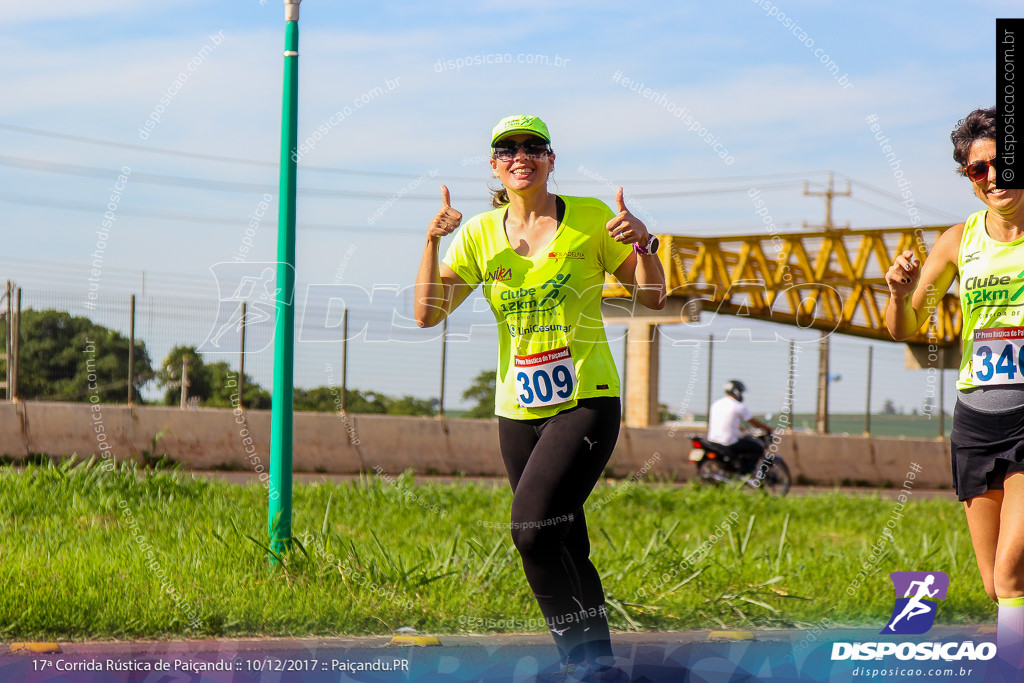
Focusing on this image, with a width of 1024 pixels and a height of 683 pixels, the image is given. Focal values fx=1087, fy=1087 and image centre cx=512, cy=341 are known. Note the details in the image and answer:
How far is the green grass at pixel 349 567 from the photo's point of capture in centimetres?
538

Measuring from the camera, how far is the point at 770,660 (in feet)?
16.8

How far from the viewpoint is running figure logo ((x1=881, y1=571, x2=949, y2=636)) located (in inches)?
241

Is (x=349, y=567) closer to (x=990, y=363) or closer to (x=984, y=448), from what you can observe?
(x=984, y=448)

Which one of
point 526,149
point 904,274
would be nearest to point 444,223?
point 526,149

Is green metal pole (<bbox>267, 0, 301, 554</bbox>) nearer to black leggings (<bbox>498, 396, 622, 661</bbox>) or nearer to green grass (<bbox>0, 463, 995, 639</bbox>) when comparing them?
green grass (<bbox>0, 463, 995, 639</bbox>)

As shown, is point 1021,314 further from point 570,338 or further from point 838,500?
point 838,500

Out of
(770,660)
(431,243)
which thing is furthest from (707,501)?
(431,243)

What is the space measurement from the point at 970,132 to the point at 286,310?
382 cm

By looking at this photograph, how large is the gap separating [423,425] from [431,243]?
12570 mm

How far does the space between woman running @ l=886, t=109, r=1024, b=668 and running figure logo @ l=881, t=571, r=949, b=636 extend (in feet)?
7.15

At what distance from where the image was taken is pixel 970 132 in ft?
13.3

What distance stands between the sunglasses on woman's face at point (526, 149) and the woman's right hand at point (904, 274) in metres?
1.33

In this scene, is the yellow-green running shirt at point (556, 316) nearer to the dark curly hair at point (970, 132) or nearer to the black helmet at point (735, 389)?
the dark curly hair at point (970, 132)

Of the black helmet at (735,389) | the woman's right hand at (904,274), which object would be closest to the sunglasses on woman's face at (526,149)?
the woman's right hand at (904,274)
